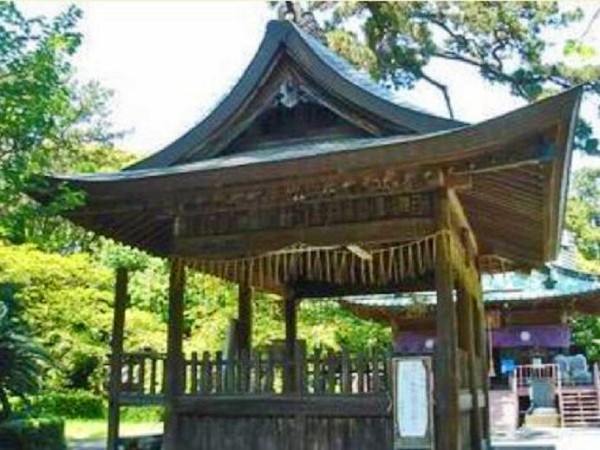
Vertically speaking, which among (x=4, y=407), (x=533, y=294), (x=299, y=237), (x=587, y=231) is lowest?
(x=4, y=407)

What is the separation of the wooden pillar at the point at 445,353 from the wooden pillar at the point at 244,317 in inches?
154

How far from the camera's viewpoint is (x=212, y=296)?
2478 cm

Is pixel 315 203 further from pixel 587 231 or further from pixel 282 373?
pixel 587 231

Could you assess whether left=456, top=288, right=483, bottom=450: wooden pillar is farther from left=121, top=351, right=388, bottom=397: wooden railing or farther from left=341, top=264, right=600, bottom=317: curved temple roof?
left=341, top=264, right=600, bottom=317: curved temple roof

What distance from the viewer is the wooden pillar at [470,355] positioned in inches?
380

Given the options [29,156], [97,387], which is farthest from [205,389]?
[97,387]

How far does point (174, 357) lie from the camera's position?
915 cm

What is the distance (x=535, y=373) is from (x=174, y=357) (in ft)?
61.7

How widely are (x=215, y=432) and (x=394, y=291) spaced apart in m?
4.70

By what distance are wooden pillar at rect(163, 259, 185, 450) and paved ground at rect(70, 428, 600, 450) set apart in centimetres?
770

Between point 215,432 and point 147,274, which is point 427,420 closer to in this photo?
point 215,432

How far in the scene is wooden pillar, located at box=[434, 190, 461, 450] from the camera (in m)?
7.63

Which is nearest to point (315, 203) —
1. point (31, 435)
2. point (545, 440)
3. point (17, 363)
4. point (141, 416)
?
point (31, 435)

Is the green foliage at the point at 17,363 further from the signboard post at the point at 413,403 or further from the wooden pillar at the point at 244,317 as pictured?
the signboard post at the point at 413,403
